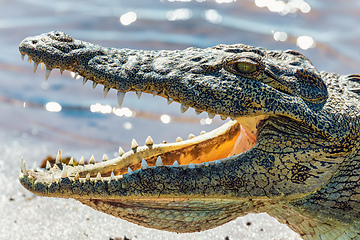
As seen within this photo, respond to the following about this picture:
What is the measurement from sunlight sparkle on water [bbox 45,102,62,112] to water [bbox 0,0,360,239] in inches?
3.2

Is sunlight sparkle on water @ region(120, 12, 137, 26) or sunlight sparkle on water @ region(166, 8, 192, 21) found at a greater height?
sunlight sparkle on water @ region(166, 8, 192, 21)

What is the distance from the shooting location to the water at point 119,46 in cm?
670

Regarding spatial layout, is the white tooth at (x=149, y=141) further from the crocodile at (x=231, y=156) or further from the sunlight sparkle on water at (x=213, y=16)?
the sunlight sparkle on water at (x=213, y=16)

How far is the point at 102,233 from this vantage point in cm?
454

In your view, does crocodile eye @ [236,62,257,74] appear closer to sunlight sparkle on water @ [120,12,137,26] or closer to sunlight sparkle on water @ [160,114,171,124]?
sunlight sparkle on water @ [160,114,171,124]

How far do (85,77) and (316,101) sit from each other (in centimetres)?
168

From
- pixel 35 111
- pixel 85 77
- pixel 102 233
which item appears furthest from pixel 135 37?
pixel 85 77

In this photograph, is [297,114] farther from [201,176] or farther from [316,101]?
[201,176]

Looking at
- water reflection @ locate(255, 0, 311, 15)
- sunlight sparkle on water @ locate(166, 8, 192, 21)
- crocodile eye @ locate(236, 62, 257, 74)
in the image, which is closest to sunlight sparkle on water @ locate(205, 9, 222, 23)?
sunlight sparkle on water @ locate(166, 8, 192, 21)

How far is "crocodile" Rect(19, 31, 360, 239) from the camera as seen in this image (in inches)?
128

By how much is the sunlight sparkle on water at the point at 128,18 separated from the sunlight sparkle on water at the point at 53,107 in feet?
12.6

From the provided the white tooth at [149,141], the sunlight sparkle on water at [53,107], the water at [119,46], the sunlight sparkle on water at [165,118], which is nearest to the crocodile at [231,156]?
the white tooth at [149,141]

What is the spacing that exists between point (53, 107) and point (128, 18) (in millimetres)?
4322

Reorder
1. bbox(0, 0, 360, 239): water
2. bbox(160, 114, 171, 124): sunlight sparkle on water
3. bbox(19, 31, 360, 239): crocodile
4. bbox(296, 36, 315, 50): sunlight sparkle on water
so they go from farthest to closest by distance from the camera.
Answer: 1. bbox(296, 36, 315, 50): sunlight sparkle on water
2. bbox(160, 114, 171, 124): sunlight sparkle on water
3. bbox(0, 0, 360, 239): water
4. bbox(19, 31, 360, 239): crocodile
